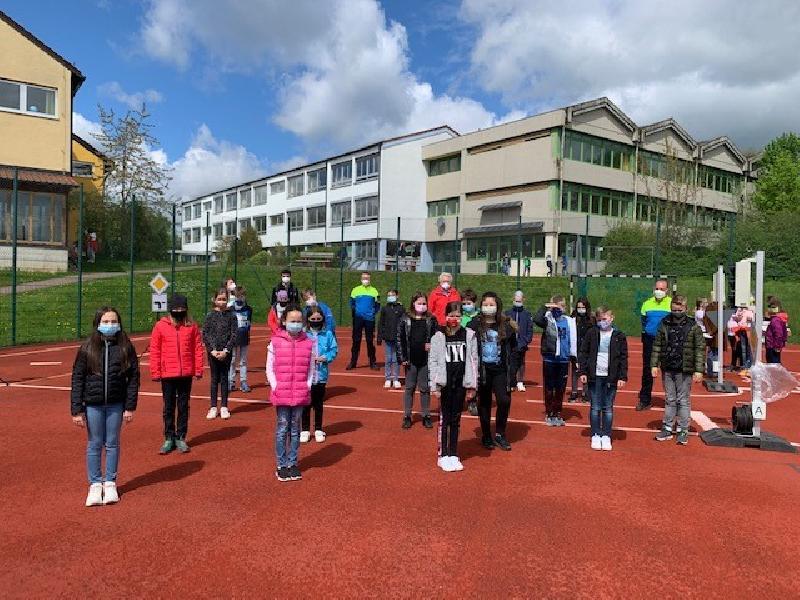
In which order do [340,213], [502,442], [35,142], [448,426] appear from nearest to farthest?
1. [448,426]
2. [502,442]
3. [35,142]
4. [340,213]

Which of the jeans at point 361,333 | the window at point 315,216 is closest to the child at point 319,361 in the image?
the jeans at point 361,333

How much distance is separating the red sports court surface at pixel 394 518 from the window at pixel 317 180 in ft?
169

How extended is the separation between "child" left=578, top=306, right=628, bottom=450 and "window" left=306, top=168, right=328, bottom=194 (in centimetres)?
5255

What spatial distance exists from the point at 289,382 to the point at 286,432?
0.52 m

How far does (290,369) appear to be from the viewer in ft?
19.8

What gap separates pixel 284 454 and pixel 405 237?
44.1 meters

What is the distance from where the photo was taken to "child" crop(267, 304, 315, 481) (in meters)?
5.95

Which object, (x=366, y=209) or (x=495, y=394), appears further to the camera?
(x=366, y=209)

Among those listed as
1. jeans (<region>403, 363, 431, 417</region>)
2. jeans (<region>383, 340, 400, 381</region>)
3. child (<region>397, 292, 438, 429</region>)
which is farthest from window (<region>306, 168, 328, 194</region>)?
jeans (<region>403, 363, 431, 417</region>)

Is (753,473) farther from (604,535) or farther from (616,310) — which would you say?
(616,310)

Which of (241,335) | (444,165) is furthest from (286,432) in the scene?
(444,165)

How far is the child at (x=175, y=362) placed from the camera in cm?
676

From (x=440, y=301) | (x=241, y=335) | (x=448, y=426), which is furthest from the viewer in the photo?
(x=440, y=301)

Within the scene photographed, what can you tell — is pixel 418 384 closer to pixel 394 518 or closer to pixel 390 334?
pixel 390 334
